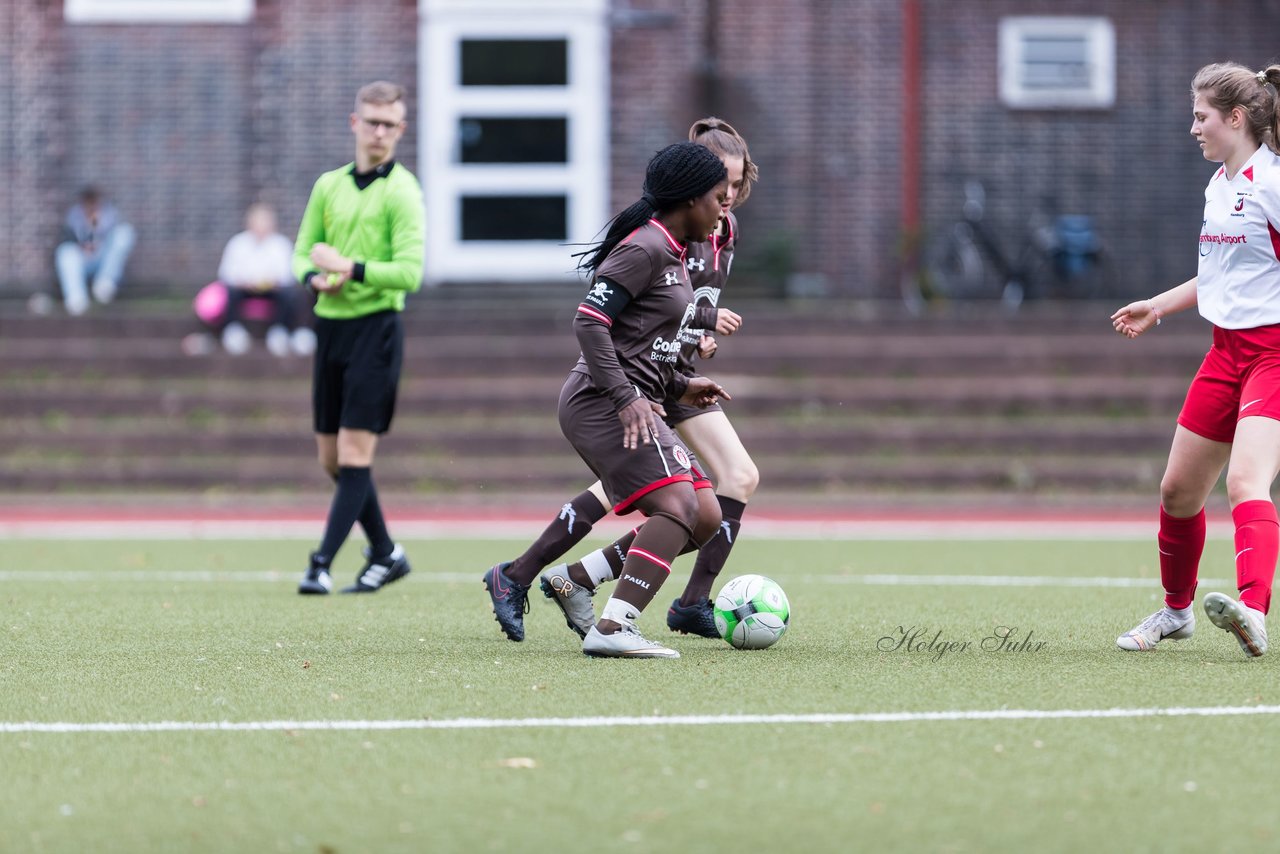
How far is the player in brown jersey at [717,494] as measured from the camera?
6551mm

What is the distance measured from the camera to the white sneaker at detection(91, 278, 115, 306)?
748 inches

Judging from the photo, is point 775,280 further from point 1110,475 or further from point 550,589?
point 550,589

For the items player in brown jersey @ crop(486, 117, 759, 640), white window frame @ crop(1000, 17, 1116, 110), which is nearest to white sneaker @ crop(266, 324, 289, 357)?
white window frame @ crop(1000, 17, 1116, 110)

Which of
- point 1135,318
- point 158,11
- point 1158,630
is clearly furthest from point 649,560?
point 158,11

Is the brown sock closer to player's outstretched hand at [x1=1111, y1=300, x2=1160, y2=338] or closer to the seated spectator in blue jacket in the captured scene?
player's outstretched hand at [x1=1111, y1=300, x2=1160, y2=338]

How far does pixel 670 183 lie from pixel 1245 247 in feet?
6.39

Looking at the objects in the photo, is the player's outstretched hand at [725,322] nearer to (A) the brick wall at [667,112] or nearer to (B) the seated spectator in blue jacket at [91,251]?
(A) the brick wall at [667,112]

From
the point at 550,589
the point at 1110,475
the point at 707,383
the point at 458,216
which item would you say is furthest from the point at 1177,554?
the point at 458,216

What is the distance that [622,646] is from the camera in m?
6.04

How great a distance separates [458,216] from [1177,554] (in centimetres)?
1381

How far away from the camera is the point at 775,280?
62.6 feet

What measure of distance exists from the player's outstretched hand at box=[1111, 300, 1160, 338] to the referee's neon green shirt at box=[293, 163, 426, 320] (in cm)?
339

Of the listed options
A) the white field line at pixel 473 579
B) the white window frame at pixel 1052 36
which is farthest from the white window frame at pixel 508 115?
the white field line at pixel 473 579

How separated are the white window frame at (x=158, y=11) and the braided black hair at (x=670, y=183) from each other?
14.1 meters
